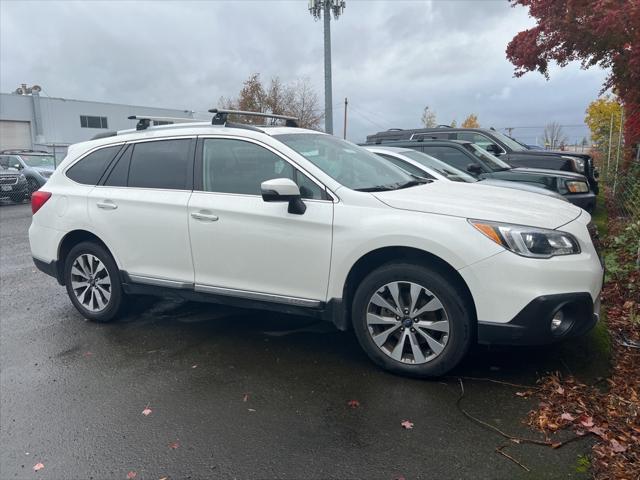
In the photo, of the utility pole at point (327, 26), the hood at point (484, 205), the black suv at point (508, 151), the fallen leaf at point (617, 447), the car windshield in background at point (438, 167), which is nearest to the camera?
the fallen leaf at point (617, 447)

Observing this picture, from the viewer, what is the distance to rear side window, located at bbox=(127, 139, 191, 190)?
452 cm

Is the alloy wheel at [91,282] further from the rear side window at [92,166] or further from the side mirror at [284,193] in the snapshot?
the side mirror at [284,193]

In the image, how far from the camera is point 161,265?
4578 mm

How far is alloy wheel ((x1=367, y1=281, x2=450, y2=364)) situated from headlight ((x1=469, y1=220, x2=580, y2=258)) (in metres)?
0.56

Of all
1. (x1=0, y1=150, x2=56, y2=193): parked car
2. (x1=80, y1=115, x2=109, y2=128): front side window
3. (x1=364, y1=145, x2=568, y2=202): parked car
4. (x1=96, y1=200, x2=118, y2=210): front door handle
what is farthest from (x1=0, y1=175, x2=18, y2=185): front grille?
(x1=80, y1=115, x2=109, y2=128): front side window

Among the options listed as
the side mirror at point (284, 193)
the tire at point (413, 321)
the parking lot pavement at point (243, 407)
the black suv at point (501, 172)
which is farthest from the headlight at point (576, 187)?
the side mirror at point (284, 193)

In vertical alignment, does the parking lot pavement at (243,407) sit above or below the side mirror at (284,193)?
below

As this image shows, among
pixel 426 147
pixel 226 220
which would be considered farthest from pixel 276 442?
pixel 426 147

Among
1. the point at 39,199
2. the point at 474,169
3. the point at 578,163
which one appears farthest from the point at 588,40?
the point at 39,199

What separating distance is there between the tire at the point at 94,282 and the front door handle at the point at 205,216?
1.16 meters

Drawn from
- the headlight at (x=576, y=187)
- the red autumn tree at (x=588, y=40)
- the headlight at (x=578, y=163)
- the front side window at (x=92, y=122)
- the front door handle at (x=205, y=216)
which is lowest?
the front door handle at (x=205, y=216)

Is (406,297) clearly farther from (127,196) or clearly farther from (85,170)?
(85,170)

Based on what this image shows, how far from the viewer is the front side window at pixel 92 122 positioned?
4403cm

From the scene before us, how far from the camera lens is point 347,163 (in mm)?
4430
